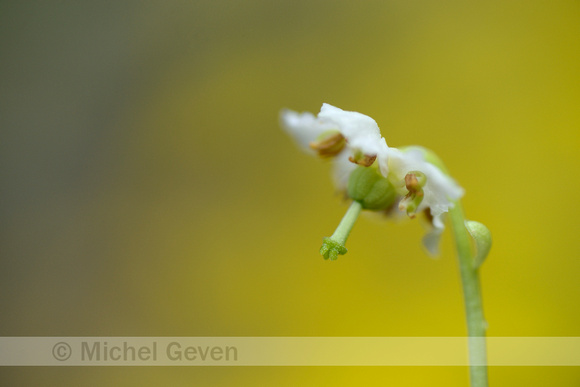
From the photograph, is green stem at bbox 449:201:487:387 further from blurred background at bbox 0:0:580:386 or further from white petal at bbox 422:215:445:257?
blurred background at bbox 0:0:580:386

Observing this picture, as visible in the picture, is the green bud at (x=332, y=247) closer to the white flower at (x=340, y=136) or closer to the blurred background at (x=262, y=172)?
the white flower at (x=340, y=136)

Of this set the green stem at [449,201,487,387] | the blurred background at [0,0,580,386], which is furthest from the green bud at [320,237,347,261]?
the blurred background at [0,0,580,386]

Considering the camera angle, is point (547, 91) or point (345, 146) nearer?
point (345, 146)

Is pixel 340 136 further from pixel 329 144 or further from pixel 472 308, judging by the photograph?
pixel 472 308

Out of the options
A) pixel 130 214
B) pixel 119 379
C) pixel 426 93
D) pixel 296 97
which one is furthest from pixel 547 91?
pixel 119 379

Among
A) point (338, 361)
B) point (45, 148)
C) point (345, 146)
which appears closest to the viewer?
point (345, 146)

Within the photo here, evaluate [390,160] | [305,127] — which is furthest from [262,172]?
[390,160]

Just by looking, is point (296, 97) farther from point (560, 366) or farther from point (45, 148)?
point (560, 366)
